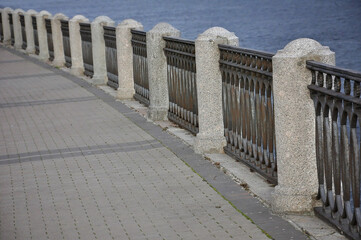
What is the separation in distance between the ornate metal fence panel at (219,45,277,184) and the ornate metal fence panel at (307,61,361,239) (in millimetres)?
1048

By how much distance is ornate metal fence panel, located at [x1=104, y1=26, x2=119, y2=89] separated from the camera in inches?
631

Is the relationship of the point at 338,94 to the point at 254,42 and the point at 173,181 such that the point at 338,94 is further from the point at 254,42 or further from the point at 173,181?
the point at 254,42

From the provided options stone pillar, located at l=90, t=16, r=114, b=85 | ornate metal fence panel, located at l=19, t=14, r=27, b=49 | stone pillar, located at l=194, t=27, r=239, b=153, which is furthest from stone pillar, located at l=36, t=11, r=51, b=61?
stone pillar, located at l=194, t=27, r=239, b=153

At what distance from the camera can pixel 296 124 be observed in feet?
22.5

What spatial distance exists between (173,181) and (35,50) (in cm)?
1929

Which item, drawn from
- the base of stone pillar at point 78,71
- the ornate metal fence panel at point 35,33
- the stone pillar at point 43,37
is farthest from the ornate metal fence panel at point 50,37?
the base of stone pillar at point 78,71

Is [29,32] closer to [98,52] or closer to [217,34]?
[98,52]

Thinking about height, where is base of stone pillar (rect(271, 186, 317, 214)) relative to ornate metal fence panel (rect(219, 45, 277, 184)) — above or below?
below

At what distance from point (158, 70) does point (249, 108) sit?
3.82 metres

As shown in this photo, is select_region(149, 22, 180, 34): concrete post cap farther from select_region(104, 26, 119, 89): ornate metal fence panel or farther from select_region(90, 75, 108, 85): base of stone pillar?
select_region(90, 75, 108, 85): base of stone pillar

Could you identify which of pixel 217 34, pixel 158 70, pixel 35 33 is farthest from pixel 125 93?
pixel 35 33

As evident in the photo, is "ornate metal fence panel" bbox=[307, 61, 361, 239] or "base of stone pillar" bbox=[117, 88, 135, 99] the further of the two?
"base of stone pillar" bbox=[117, 88, 135, 99]

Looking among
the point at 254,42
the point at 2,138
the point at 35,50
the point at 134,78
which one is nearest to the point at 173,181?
the point at 2,138

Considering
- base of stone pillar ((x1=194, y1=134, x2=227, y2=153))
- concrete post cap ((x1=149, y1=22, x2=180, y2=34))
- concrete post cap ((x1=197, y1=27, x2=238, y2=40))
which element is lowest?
base of stone pillar ((x1=194, y1=134, x2=227, y2=153))
